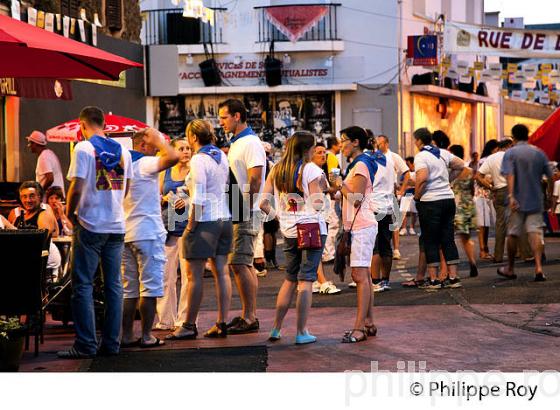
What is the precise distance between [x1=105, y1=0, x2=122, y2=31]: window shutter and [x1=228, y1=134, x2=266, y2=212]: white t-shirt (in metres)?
12.1

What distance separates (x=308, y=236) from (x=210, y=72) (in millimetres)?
24910

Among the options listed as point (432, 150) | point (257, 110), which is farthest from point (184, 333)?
point (257, 110)

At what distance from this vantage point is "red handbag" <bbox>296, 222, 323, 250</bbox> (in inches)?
398

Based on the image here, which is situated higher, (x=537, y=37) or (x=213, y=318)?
(x=537, y=37)

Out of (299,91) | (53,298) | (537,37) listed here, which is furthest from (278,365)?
(299,91)

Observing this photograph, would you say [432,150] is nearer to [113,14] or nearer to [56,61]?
[56,61]

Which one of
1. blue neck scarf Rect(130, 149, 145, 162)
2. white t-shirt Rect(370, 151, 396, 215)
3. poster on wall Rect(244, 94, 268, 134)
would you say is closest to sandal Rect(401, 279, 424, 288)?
white t-shirt Rect(370, 151, 396, 215)

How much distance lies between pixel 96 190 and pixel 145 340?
57.0 inches

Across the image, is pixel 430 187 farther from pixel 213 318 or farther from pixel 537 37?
pixel 537 37

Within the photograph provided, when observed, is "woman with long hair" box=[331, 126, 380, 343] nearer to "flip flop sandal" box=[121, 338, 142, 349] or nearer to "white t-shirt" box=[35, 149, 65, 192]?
"flip flop sandal" box=[121, 338, 142, 349]

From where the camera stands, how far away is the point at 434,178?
1427cm

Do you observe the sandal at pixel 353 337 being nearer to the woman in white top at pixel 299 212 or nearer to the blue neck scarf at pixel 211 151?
the woman in white top at pixel 299 212

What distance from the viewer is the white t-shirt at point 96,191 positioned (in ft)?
30.6

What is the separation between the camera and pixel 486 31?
1089 inches
